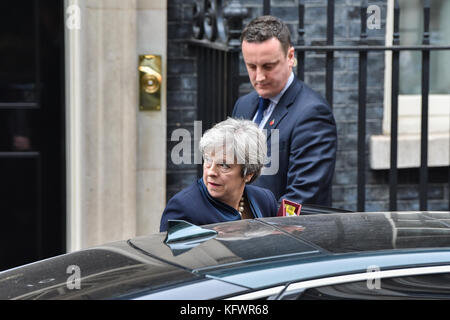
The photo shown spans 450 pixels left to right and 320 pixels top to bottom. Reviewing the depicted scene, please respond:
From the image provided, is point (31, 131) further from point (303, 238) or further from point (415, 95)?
point (303, 238)

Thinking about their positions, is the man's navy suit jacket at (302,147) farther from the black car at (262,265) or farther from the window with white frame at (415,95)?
the window with white frame at (415,95)

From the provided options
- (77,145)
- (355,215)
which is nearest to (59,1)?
(77,145)

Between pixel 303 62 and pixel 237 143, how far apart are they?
1.75 meters

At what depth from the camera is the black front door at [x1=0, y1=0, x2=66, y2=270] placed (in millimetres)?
5762

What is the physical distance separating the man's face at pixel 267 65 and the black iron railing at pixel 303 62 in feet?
2.65

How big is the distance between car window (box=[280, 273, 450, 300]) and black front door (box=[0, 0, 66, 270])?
3.85m

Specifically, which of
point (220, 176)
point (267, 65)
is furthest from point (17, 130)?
point (220, 176)

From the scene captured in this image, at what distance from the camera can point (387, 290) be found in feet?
7.48

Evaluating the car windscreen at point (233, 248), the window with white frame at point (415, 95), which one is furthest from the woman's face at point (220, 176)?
Result: the window with white frame at point (415, 95)

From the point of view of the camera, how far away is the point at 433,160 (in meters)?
6.21

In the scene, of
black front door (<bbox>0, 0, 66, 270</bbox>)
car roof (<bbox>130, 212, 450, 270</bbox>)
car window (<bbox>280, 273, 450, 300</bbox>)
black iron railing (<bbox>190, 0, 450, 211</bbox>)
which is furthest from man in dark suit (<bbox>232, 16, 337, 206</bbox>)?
black front door (<bbox>0, 0, 66, 270</bbox>)

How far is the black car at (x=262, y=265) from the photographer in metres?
2.24

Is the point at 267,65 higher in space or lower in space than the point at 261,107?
higher

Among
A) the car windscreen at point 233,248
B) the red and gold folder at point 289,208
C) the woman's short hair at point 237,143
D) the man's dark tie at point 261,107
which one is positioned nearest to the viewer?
the car windscreen at point 233,248
